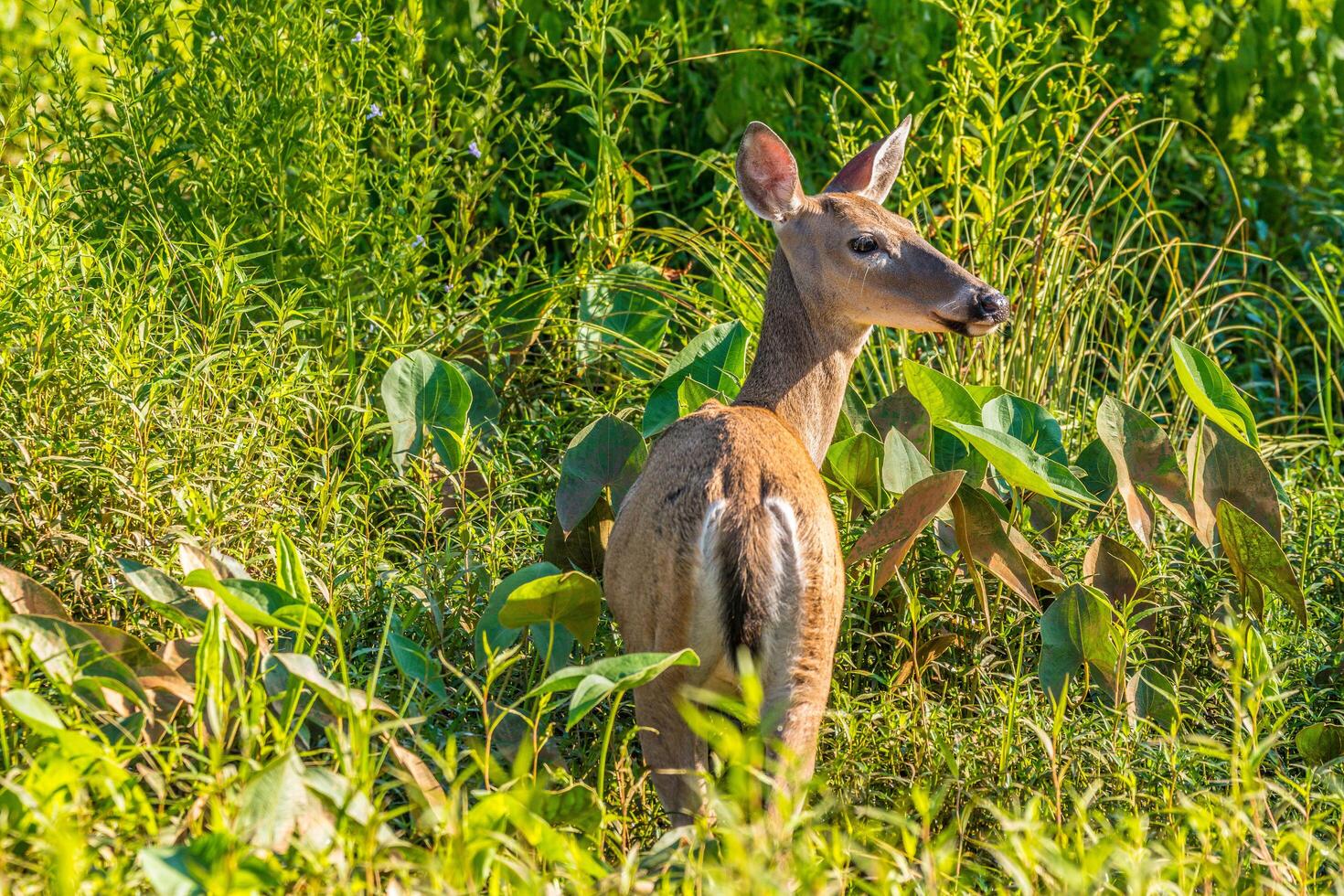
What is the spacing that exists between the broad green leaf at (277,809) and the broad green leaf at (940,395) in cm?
198

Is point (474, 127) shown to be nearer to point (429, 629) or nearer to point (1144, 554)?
point (429, 629)

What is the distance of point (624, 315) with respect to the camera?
4594 mm

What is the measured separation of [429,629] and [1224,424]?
2.07 m

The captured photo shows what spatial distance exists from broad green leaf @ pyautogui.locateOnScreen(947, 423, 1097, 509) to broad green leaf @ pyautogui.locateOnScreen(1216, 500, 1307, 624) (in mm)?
343

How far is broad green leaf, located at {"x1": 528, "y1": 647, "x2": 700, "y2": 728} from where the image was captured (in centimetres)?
261

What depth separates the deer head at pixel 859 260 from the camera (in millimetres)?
3408

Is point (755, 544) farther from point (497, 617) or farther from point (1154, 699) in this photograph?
point (1154, 699)

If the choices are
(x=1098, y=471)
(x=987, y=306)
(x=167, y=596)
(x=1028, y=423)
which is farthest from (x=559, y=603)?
(x=1098, y=471)

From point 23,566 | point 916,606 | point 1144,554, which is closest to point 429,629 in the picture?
point 23,566

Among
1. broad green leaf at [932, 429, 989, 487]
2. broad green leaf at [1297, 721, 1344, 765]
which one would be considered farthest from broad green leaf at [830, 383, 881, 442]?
broad green leaf at [1297, 721, 1344, 765]

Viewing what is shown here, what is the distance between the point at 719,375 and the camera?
13.0ft

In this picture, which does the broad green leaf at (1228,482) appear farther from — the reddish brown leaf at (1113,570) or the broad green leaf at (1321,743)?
the broad green leaf at (1321,743)

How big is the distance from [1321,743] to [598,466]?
6.02ft

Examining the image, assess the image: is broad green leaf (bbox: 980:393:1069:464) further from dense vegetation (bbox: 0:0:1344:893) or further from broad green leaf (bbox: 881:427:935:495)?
broad green leaf (bbox: 881:427:935:495)
